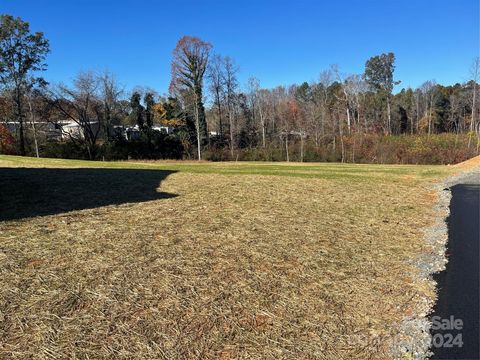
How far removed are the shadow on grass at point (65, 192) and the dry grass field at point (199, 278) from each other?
55 millimetres

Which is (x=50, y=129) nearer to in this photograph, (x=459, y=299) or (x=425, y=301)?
(x=425, y=301)

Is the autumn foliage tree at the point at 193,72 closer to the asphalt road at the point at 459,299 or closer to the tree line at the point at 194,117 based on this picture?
the tree line at the point at 194,117

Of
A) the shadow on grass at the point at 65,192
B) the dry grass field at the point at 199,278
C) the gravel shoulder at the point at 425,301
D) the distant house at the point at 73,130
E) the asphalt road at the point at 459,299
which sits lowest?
the asphalt road at the point at 459,299

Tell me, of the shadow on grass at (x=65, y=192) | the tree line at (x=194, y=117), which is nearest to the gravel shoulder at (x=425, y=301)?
the shadow on grass at (x=65, y=192)

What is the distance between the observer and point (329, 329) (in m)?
2.88

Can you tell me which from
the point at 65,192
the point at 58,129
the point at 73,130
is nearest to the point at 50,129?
the point at 58,129

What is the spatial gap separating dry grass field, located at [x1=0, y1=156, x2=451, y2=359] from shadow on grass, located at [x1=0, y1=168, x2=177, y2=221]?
0.18 feet

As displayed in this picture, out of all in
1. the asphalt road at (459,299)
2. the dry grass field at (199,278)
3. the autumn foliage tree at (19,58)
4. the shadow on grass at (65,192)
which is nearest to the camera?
the dry grass field at (199,278)

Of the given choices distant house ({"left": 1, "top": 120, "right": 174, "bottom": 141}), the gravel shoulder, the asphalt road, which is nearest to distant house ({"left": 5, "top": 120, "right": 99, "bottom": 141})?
distant house ({"left": 1, "top": 120, "right": 174, "bottom": 141})

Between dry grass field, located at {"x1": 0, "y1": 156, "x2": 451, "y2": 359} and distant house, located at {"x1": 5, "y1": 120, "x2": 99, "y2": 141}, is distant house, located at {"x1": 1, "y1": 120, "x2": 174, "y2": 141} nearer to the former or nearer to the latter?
distant house, located at {"x1": 5, "y1": 120, "x2": 99, "y2": 141}

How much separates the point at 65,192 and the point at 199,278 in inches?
195

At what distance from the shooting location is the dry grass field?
2.66 meters

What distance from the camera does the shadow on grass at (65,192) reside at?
240 inches

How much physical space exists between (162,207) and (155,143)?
31760 mm
